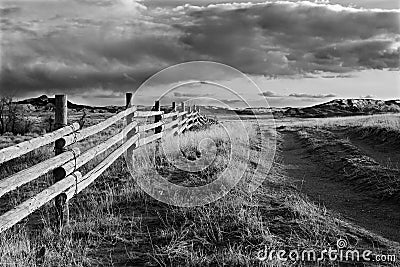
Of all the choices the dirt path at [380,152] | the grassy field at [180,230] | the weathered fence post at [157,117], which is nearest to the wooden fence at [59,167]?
the grassy field at [180,230]

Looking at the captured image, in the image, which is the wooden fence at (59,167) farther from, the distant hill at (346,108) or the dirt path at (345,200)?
the distant hill at (346,108)

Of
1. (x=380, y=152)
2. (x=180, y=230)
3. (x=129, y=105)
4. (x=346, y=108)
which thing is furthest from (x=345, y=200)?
(x=346, y=108)

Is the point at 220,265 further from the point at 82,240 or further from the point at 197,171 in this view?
the point at 197,171

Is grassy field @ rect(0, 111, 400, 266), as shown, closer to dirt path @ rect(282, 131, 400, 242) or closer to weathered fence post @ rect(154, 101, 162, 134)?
dirt path @ rect(282, 131, 400, 242)

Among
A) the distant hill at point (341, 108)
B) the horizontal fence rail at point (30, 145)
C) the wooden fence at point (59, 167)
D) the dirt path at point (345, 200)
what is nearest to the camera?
the horizontal fence rail at point (30, 145)

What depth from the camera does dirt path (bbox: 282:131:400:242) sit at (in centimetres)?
689

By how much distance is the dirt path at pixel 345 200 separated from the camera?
6.89 meters

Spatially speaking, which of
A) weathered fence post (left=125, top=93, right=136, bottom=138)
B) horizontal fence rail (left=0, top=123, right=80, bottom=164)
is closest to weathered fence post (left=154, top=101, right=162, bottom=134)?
weathered fence post (left=125, top=93, right=136, bottom=138)

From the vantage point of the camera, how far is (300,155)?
48.1 ft

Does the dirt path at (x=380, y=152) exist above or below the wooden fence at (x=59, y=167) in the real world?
below

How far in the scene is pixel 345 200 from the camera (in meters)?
8.38

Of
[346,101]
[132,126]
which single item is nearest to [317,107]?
[346,101]

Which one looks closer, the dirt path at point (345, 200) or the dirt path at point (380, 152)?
the dirt path at point (345, 200)

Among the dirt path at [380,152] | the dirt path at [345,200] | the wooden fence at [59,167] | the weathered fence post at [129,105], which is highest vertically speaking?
the weathered fence post at [129,105]
